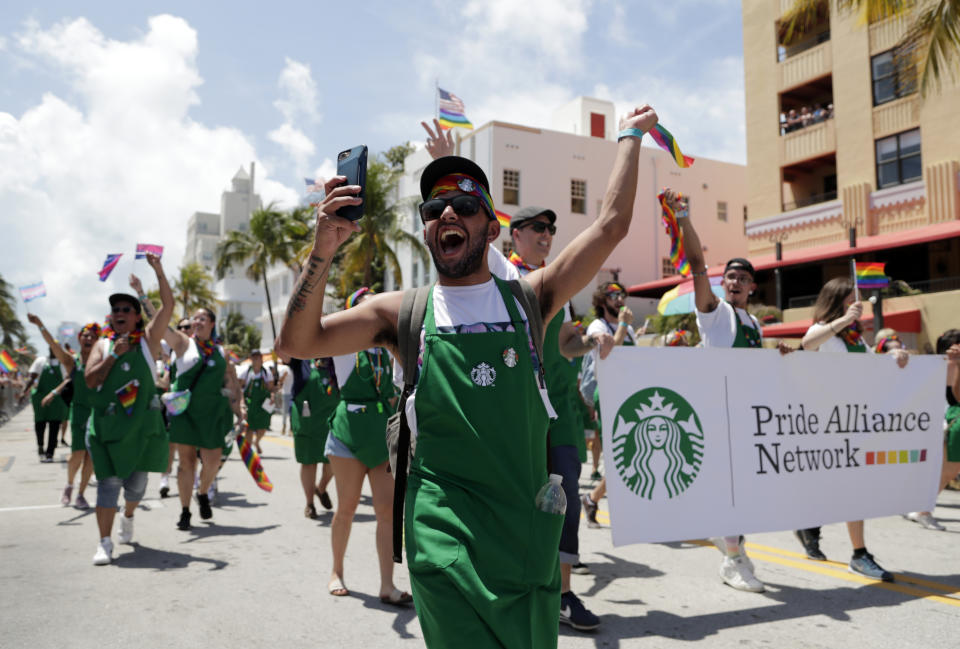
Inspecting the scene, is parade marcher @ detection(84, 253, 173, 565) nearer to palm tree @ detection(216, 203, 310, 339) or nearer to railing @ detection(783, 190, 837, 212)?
railing @ detection(783, 190, 837, 212)

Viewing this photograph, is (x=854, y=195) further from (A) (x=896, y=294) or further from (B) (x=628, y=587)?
(B) (x=628, y=587)

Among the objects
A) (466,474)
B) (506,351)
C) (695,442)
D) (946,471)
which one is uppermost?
(506,351)

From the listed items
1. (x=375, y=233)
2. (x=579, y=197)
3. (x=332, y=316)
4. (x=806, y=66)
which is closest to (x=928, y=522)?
(x=332, y=316)

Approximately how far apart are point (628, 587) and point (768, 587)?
986mm

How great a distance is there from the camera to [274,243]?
1614 inches

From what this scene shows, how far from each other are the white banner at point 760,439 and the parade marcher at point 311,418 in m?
4.18

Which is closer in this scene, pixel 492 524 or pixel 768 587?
pixel 492 524

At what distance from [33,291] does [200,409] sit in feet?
12.8

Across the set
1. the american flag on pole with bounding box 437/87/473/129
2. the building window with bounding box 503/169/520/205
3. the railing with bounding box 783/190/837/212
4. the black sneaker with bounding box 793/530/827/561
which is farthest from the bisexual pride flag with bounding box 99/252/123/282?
the building window with bounding box 503/169/520/205

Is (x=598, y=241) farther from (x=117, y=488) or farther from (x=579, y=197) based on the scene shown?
(x=579, y=197)

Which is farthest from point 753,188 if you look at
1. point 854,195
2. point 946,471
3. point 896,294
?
point 946,471

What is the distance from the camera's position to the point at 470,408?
2.26 meters

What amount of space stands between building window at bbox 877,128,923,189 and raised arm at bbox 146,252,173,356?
75.7ft

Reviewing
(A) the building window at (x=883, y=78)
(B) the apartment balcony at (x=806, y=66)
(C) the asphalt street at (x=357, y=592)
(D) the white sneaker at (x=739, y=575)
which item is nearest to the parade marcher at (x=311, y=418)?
(C) the asphalt street at (x=357, y=592)
